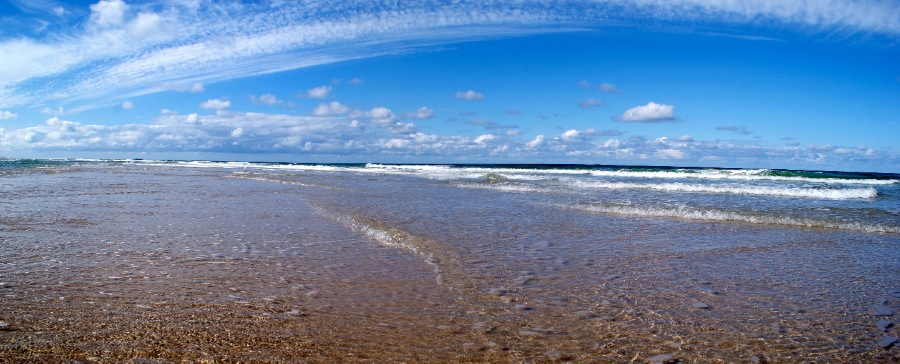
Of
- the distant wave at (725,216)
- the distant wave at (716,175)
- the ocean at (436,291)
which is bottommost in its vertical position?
the ocean at (436,291)

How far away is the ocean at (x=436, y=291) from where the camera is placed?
3.50m

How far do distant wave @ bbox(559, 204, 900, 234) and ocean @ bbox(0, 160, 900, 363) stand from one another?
1.90 ft

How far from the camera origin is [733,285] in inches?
212

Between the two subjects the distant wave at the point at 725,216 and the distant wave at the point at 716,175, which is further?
the distant wave at the point at 716,175

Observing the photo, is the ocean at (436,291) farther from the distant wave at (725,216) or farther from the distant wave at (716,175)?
the distant wave at (716,175)

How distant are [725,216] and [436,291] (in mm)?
9545

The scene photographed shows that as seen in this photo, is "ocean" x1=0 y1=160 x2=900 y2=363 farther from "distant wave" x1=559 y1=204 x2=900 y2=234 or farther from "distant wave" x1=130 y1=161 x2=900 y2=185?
"distant wave" x1=130 y1=161 x2=900 y2=185

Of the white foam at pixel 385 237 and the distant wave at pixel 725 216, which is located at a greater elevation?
the distant wave at pixel 725 216

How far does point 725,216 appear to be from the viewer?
1170 centimetres

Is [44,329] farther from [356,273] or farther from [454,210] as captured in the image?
[454,210]

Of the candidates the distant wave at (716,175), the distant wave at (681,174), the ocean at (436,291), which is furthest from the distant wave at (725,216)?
the distant wave at (716,175)

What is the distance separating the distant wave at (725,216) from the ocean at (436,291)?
58 centimetres

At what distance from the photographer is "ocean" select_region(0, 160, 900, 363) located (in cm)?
350

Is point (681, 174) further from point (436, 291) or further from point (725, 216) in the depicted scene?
point (436, 291)
